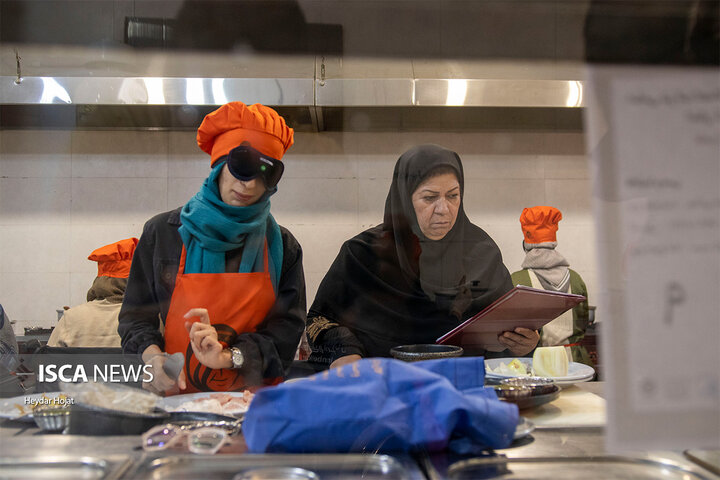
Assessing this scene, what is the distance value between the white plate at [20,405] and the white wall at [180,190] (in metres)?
0.11

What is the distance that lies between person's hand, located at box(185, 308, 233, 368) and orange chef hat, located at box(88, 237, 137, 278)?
0.15m

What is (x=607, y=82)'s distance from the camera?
40cm

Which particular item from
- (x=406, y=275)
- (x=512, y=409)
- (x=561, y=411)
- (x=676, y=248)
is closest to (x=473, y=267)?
(x=406, y=275)

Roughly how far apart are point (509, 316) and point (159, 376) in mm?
560

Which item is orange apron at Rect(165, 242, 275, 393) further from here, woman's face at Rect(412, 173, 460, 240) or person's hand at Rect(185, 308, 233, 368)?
woman's face at Rect(412, 173, 460, 240)

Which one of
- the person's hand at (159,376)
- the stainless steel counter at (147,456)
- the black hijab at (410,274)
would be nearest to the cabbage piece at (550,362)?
the black hijab at (410,274)

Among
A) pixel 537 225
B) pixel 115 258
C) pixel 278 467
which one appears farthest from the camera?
pixel 537 225

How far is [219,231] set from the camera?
0.75 meters

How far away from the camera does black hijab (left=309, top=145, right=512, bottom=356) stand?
2.96 feet

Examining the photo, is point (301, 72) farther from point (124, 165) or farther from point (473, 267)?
point (473, 267)

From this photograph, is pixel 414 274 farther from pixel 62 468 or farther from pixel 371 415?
pixel 62 468

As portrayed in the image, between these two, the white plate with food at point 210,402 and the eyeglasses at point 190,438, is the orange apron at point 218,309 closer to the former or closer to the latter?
the white plate with food at point 210,402

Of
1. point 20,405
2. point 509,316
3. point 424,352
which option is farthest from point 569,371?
point 20,405

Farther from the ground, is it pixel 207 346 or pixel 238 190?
pixel 238 190
